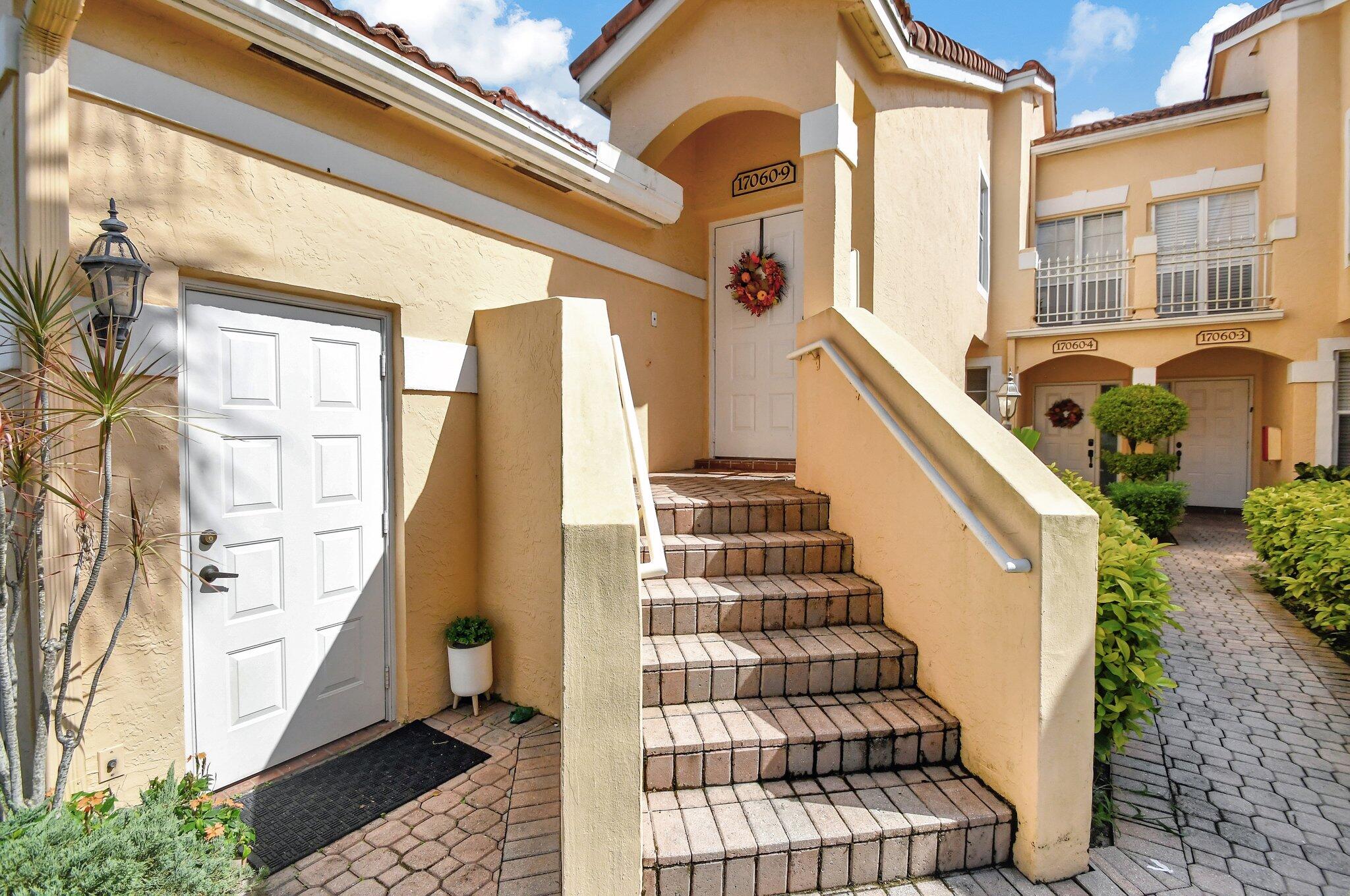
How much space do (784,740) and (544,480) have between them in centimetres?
209

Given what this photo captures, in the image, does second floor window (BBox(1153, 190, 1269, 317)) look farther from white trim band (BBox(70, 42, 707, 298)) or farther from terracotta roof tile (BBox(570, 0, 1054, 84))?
white trim band (BBox(70, 42, 707, 298))

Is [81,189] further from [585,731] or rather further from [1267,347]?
[1267,347]

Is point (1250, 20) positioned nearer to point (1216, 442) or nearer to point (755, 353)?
point (1216, 442)

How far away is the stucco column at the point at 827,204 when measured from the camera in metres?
4.58

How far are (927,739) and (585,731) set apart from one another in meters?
1.64

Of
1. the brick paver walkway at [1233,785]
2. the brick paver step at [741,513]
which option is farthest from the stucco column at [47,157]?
the brick paver walkway at [1233,785]

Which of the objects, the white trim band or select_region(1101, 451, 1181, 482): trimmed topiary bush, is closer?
the white trim band

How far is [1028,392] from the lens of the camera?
40.1ft

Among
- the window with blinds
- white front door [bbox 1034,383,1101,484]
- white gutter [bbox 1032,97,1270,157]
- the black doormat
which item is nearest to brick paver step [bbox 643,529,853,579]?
the black doormat

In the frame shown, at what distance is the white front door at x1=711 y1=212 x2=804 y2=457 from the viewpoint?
603 centimetres

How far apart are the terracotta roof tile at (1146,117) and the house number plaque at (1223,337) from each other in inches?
148

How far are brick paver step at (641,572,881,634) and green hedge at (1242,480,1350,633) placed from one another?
3.84 metres

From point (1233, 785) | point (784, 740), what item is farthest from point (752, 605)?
point (1233, 785)

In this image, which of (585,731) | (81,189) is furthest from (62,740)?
(81,189)
